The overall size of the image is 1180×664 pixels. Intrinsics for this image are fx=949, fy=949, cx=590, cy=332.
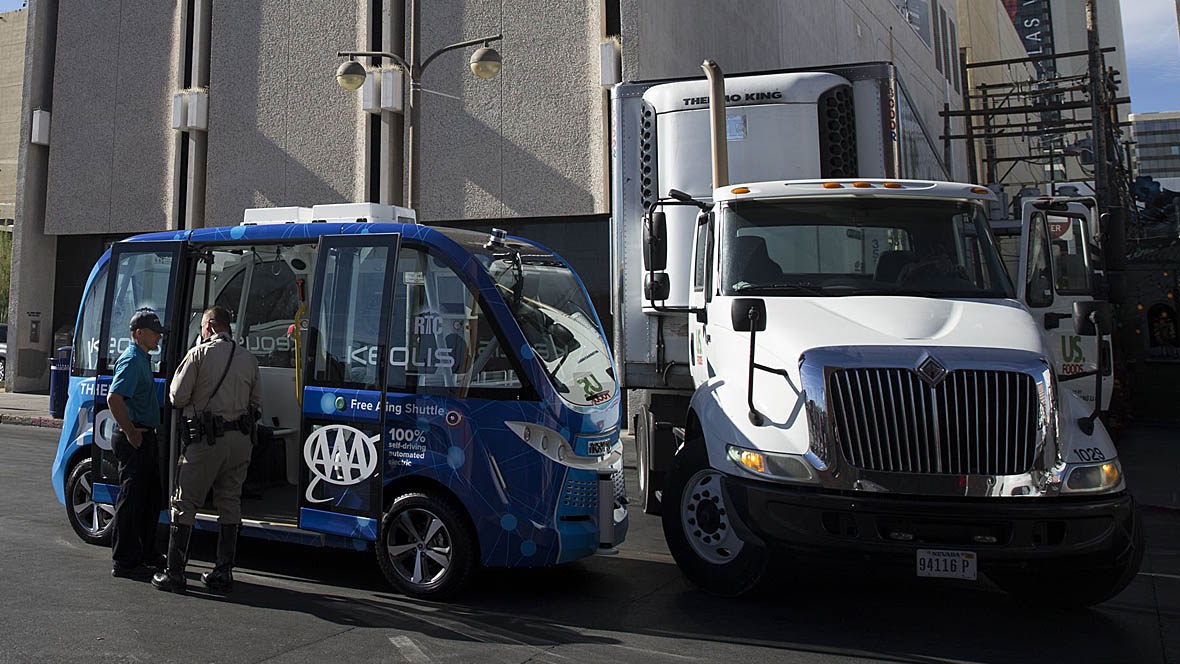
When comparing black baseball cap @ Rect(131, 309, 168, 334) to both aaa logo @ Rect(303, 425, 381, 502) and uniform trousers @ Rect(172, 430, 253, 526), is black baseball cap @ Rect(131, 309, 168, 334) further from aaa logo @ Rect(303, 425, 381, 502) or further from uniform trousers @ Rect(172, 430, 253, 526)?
aaa logo @ Rect(303, 425, 381, 502)

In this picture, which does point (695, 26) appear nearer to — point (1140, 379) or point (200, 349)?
point (1140, 379)

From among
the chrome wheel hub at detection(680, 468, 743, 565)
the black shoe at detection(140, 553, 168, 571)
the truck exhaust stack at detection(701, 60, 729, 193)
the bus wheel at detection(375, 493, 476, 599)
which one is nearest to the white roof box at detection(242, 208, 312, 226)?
the bus wheel at detection(375, 493, 476, 599)

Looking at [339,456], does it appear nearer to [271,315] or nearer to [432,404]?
[432,404]

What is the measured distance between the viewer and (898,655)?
5211mm

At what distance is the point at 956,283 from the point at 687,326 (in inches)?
93.6

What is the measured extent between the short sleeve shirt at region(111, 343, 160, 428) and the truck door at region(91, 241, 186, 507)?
0.45 m

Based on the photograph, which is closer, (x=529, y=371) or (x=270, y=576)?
(x=529, y=371)

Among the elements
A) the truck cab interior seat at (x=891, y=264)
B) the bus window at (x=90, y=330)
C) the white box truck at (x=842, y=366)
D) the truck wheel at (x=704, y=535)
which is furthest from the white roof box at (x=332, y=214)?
the truck cab interior seat at (x=891, y=264)

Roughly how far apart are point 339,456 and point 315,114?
15.9 metres

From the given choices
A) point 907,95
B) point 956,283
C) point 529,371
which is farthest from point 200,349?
point 907,95

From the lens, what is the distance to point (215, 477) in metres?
6.46

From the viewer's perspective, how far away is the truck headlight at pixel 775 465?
5469mm

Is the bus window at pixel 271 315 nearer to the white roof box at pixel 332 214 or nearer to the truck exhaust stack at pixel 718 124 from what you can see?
the white roof box at pixel 332 214

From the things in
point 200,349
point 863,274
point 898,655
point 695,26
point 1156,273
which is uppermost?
point 695,26
